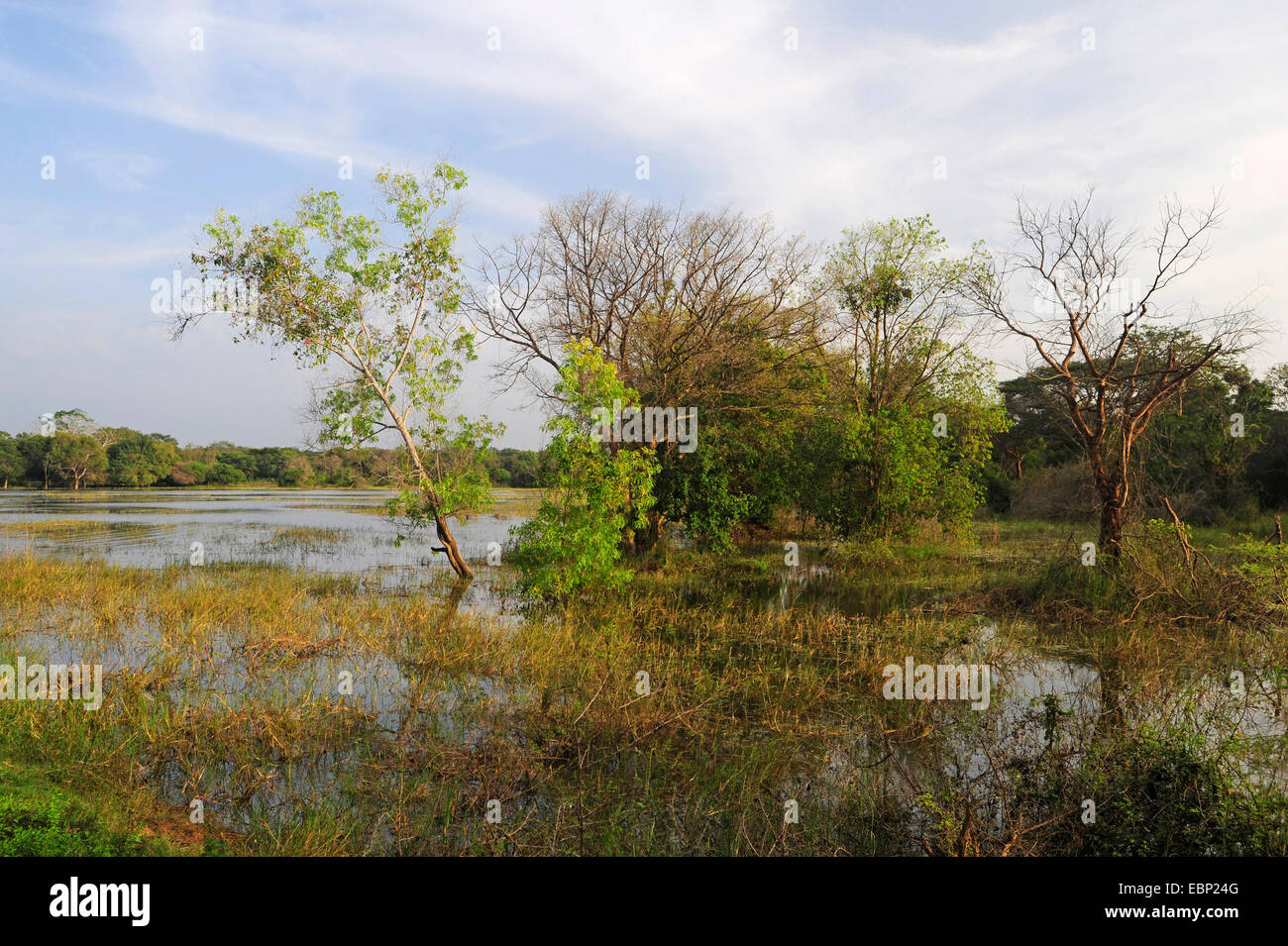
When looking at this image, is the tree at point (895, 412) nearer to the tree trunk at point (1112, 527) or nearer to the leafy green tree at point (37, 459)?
the tree trunk at point (1112, 527)

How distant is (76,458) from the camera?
64.5m

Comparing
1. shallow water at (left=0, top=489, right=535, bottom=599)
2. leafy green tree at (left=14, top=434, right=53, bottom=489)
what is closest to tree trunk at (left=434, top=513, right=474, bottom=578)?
shallow water at (left=0, top=489, right=535, bottom=599)

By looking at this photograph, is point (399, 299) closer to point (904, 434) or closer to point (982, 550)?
point (904, 434)

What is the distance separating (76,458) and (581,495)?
223 ft

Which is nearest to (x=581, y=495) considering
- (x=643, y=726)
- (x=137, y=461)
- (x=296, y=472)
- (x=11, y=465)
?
(x=643, y=726)

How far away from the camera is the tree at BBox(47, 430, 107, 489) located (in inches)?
2556

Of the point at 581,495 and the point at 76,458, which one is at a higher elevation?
the point at 76,458

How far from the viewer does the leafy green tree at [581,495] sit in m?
15.5

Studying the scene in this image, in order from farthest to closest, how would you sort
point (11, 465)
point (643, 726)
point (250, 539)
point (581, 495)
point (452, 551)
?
point (11, 465)
point (250, 539)
point (452, 551)
point (581, 495)
point (643, 726)

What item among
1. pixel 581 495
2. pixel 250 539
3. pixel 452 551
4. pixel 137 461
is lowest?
pixel 250 539

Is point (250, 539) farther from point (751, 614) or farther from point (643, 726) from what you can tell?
point (643, 726)

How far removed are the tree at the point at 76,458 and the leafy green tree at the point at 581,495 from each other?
66.9 meters
